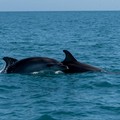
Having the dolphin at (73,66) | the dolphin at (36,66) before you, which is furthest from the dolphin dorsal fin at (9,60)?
the dolphin at (73,66)

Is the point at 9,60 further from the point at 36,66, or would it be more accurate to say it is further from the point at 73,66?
the point at 73,66

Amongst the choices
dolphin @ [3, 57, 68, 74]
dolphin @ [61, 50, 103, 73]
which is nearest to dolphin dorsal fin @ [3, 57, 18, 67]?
dolphin @ [3, 57, 68, 74]

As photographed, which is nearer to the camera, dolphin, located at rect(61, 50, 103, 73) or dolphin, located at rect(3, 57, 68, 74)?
dolphin, located at rect(3, 57, 68, 74)

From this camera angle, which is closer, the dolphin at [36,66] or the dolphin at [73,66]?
the dolphin at [36,66]

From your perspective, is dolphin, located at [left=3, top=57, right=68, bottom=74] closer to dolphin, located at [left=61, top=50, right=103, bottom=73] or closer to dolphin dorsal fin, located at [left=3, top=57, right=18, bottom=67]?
dolphin dorsal fin, located at [left=3, top=57, right=18, bottom=67]

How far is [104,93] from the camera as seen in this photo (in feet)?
64.5

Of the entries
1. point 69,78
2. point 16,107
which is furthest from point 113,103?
point 69,78

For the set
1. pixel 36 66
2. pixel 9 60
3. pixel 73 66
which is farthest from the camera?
pixel 73 66

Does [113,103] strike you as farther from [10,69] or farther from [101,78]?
[10,69]

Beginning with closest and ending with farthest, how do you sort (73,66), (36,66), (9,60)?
(36,66) → (9,60) → (73,66)

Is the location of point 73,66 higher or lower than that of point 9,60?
lower

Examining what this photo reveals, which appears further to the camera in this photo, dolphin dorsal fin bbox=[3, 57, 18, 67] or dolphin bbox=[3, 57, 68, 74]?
dolphin dorsal fin bbox=[3, 57, 18, 67]

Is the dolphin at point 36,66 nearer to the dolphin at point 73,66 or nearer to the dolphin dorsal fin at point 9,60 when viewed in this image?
the dolphin dorsal fin at point 9,60

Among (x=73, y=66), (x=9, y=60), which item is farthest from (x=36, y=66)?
(x=73, y=66)
